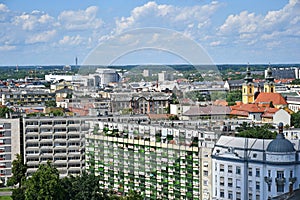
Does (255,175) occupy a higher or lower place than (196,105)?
lower

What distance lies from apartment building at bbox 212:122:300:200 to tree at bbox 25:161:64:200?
2.75 m

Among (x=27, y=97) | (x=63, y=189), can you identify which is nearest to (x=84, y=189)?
(x=63, y=189)

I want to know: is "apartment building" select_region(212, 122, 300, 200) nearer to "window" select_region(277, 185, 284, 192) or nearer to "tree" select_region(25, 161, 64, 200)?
"window" select_region(277, 185, 284, 192)

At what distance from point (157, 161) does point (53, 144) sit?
5446mm

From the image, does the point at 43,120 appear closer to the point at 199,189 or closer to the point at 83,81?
the point at 83,81

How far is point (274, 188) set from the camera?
1041 centimetres

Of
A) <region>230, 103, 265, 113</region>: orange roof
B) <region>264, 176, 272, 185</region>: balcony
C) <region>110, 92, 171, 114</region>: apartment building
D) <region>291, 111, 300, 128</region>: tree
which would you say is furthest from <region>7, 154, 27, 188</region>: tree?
<region>230, 103, 265, 113</region>: orange roof

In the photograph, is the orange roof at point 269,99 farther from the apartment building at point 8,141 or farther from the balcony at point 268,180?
the balcony at point 268,180

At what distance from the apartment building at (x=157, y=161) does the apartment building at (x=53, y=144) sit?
3838 mm

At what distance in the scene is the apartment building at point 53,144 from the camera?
16141 millimetres

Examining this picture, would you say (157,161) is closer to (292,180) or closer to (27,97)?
(292,180)

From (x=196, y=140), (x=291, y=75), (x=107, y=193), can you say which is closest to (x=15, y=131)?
(x=107, y=193)

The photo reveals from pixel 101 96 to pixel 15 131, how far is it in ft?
9.40

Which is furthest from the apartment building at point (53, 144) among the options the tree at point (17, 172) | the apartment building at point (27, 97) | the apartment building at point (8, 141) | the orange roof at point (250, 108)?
the apartment building at point (27, 97)
